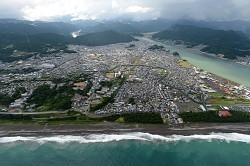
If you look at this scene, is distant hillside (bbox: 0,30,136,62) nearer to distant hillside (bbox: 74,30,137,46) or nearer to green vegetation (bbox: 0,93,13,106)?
distant hillside (bbox: 74,30,137,46)

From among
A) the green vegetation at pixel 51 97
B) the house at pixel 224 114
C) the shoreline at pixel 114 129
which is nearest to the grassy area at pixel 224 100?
the house at pixel 224 114

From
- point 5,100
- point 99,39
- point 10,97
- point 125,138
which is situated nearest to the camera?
point 125,138

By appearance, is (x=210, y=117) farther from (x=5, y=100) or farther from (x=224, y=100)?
A: (x=5, y=100)

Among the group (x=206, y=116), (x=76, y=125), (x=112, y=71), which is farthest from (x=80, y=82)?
(x=206, y=116)

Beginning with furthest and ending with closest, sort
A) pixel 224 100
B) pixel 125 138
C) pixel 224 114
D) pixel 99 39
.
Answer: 1. pixel 99 39
2. pixel 224 100
3. pixel 224 114
4. pixel 125 138

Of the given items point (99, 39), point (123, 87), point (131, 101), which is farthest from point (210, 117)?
point (99, 39)

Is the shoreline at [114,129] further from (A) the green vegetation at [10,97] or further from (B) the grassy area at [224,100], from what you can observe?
(B) the grassy area at [224,100]

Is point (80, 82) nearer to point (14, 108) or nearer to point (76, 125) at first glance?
point (14, 108)
